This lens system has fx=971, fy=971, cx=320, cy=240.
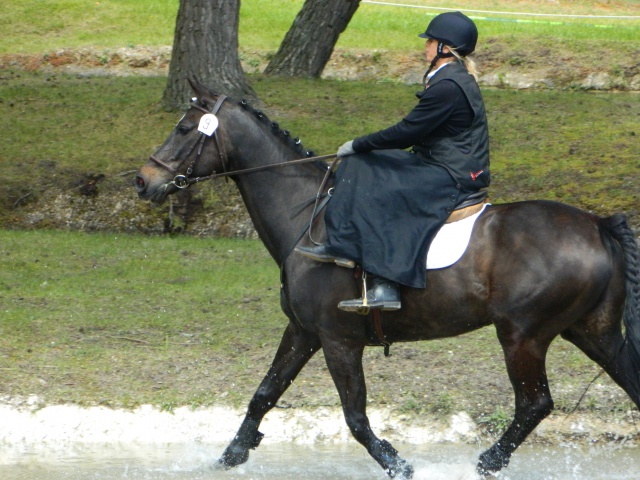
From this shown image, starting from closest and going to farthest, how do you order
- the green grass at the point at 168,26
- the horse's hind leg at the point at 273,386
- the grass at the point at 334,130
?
the horse's hind leg at the point at 273,386, the grass at the point at 334,130, the green grass at the point at 168,26

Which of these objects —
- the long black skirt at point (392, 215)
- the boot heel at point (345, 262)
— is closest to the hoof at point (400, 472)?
the long black skirt at point (392, 215)

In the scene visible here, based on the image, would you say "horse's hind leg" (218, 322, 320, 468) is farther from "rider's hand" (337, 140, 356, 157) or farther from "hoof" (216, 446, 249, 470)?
"rider's hand" (337, 140, 356, 157)

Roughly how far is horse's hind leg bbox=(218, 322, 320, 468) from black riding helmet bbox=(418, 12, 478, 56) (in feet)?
6.61

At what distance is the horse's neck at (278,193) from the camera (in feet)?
20.1

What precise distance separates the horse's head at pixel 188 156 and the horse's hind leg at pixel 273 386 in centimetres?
116

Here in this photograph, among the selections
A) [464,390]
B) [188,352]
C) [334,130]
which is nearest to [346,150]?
[464,390]

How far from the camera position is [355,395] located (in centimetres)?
591

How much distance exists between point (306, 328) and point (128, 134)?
28.3 feet

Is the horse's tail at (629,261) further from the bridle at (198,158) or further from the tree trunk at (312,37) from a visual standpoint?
the tree trunk at (312,37)

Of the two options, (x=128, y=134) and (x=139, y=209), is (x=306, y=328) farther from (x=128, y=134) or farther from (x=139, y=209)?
(x=128, y=134)

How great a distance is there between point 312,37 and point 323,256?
1124 centimetres

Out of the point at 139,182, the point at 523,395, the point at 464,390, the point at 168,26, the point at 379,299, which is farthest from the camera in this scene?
the point at 168,26

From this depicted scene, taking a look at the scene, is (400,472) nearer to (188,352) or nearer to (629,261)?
(629,261)

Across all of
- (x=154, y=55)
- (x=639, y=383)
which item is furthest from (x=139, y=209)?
(x=154, y=55)
